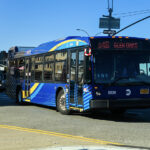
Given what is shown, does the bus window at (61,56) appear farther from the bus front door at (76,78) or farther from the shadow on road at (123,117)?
the shadow on road at (123,117)

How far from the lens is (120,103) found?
11188 millimetres

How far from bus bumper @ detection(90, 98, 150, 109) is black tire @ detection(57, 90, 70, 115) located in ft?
7.55

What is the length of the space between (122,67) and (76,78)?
5.59 ft

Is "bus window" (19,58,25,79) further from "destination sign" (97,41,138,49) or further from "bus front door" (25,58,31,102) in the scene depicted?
"destination sign" (97,41,138,49)

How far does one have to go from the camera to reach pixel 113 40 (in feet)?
38.1

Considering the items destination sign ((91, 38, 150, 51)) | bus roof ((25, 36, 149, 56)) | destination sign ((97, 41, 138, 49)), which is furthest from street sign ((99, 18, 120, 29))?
destination sign ((97, 41, 138, 49))

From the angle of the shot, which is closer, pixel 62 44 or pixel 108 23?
pixel 62 44

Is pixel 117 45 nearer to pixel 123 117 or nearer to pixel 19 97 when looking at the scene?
pixel 123 117

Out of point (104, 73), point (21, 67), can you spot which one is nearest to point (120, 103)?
point (104, 73)

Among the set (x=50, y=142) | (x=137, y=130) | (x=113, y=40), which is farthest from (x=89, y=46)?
(x=50, y=142)

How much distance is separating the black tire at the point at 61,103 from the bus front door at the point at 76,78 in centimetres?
74

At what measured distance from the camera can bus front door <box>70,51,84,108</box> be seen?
11789 mm

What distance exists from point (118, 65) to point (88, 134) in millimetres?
3440

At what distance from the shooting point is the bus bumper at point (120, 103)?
1097cm
